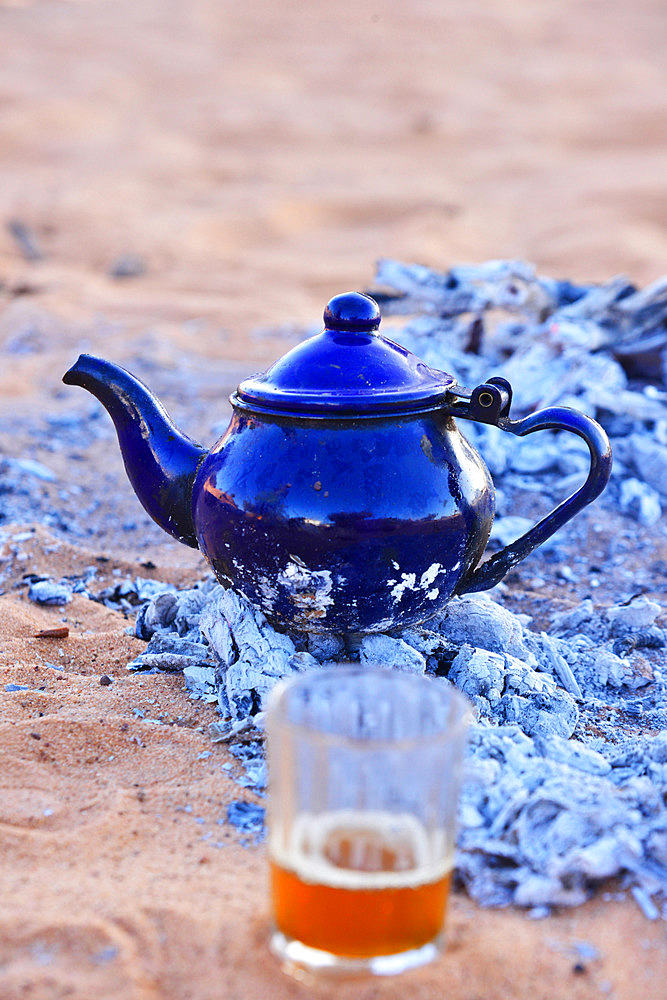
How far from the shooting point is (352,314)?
2369 mm

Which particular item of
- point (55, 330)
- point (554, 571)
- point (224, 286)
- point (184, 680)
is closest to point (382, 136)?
point (224, 286)

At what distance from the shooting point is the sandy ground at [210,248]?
5.59 ft

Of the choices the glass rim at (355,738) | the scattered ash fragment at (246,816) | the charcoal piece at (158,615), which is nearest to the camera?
the glass rim at (355,738)

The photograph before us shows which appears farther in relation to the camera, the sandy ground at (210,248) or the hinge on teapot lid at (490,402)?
the hinge on teapot lid at (490,402)

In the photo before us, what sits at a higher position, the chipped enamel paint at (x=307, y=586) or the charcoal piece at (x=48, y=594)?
the chipped enamel paint at (x=307, y=586)

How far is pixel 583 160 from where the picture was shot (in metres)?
16.3

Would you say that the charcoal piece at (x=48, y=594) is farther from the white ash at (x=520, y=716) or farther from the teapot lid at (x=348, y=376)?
the teapot lid at (x=348, y=376)

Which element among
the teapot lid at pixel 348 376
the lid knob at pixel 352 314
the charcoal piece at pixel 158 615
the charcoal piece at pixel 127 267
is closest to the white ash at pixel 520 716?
the charcoal piece at pixel 158 615

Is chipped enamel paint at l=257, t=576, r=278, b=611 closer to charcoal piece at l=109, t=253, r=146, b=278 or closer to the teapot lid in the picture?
the teapot lid

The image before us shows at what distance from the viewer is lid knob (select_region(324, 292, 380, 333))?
2.37 m

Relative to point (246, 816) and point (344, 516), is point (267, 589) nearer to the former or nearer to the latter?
point (344, 516)

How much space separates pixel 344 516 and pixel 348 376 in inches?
13.1

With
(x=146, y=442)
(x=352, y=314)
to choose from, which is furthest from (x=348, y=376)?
(x=146, y=442)

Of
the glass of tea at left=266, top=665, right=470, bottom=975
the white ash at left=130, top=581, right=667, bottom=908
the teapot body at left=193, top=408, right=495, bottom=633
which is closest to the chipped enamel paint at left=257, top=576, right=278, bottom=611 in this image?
the teapot body at left=193, top=408, right=495, bottom=633
